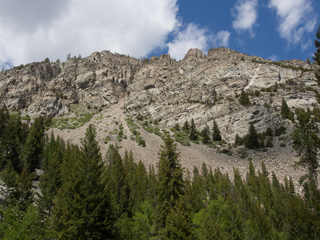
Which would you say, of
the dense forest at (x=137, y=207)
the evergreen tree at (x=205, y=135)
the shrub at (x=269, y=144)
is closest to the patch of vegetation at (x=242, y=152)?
the shrub at (x=269, y=144)

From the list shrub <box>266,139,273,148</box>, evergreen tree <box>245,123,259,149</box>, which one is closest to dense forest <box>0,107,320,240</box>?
shrub <box>266,139,273,148</box>

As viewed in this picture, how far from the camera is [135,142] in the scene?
67312mm

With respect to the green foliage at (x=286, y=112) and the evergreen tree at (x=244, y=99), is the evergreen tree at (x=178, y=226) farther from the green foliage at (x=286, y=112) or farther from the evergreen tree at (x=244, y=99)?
the evergreen tree at (x=244, y=99)

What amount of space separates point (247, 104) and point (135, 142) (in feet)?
155

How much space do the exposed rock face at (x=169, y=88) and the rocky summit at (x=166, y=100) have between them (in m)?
0.42

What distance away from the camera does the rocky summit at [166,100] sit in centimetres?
6322

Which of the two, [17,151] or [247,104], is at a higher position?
[247,104]

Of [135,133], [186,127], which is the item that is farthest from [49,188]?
[186,127]

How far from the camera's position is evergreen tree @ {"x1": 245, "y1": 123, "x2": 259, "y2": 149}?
208 feet

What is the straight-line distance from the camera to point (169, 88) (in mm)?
107500

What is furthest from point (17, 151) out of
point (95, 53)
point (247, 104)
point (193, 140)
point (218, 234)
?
point (95, 53)

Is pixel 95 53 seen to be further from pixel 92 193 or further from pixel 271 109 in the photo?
pixel 92 193

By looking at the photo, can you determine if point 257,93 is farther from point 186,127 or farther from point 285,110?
point 186,127

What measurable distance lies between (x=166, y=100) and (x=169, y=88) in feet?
34.9
